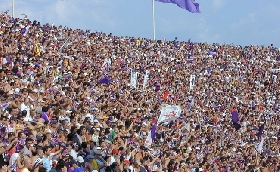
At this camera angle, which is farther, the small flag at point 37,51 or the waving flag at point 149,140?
the small flag at point 37,51

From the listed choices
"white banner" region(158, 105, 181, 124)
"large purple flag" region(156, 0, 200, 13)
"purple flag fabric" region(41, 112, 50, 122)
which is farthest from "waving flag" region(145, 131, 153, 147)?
"large purple flag" region(156, 0, 200, 13)

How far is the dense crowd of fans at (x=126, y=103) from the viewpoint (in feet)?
35.6

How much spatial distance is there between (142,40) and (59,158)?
82.4ft

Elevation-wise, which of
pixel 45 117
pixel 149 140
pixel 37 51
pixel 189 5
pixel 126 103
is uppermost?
pixel 189 5

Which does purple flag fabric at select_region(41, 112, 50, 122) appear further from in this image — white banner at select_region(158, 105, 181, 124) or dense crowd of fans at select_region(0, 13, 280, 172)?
white banner at select_region(158, 105, 181, 124)

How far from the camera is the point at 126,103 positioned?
1917 centimetres

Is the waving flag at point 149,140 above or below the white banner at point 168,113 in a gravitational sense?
below

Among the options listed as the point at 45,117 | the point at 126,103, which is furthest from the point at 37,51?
the point at 45,117

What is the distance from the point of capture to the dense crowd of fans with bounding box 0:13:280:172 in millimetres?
10859

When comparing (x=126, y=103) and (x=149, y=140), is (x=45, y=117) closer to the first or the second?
(x=149, y=140)

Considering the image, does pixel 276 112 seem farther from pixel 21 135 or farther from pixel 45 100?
pixel 21 135

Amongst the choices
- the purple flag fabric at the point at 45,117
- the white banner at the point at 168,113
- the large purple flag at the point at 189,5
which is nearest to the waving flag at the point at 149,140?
the white banner at the point at 168,113

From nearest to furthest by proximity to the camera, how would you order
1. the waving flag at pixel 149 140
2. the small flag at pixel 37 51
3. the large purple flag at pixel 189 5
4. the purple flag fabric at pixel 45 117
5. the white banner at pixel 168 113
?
1. the purple flag fabric at pixel 45 117
2. the waving flag at pixel 149 140
3. the white banner at pixel 168 113
4. the small flag at pixel 37 51
5. the large purple flag at pixel 189 5

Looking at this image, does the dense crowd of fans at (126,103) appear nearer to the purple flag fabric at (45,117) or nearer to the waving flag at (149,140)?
the purple flag fabric at (45,117)
